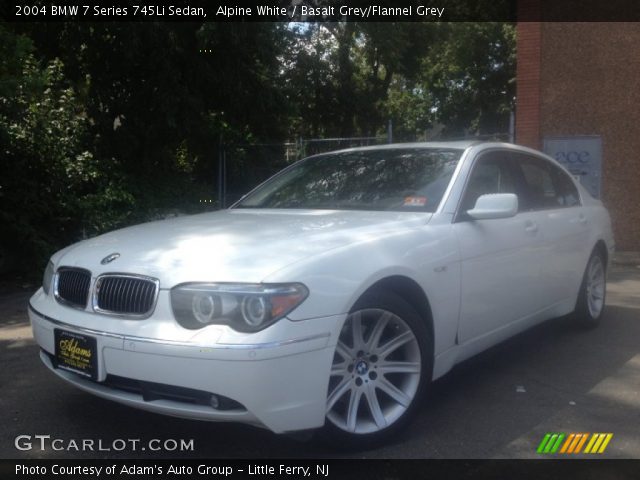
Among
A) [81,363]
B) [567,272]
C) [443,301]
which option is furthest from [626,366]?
[81,363]

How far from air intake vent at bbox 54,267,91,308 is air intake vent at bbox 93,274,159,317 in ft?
0.39

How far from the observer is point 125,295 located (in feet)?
10.5

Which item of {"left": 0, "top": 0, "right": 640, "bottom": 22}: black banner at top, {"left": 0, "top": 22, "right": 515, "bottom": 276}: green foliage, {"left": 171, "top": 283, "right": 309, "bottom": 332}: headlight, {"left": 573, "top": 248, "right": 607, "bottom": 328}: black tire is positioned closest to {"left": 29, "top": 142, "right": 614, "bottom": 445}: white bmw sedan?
{"left": 171, "top": 283, "right": 309, "bottom": 332}: headlight

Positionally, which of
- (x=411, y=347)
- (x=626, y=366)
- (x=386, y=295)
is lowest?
(x=626, y=366)

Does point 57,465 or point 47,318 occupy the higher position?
point 47,318

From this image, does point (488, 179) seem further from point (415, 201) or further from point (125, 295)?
point (125, 295)

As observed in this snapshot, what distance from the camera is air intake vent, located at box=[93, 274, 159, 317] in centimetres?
311

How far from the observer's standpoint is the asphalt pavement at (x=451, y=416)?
3385 millimetres

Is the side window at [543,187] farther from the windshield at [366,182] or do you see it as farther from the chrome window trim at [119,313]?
the chrome window trim at [119,313]

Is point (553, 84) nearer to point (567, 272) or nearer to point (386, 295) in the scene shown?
point (567, 272)

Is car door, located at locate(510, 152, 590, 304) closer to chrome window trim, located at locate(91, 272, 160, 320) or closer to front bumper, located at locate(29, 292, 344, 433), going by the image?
front bumper, located at locate(29, 292, 344, 433)

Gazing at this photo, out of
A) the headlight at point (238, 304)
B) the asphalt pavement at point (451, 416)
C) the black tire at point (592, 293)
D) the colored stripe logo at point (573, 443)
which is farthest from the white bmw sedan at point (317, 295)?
the black tire at point (592, 293)

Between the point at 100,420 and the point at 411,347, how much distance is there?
177 centimetres

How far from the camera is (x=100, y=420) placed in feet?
12.3
